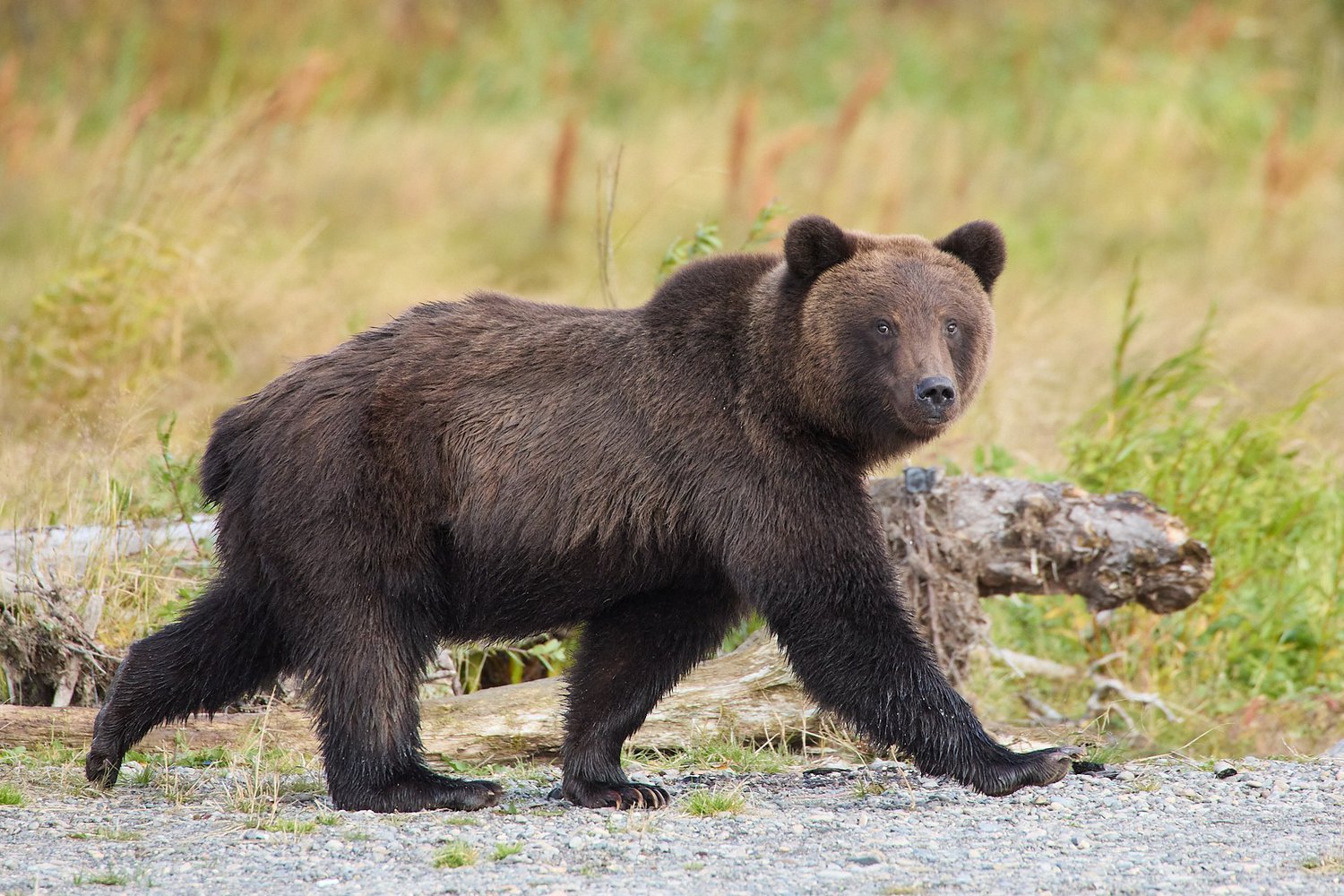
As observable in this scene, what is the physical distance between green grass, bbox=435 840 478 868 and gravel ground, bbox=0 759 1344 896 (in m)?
0.03

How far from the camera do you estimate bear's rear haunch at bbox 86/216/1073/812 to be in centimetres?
503

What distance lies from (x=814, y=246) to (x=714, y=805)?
187 centimetres

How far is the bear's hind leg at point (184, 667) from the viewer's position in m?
5.43

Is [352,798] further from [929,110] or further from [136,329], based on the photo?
[929,110]

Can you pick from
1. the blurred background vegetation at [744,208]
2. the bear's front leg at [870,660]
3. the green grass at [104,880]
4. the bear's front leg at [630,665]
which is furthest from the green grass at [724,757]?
the green grass at [104,880]

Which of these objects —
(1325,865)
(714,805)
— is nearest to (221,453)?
(714,805)

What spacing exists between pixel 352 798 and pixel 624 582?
3.70 ft

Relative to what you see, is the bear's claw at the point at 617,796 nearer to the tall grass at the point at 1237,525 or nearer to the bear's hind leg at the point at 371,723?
the bear's hind leg at the point at 371,723

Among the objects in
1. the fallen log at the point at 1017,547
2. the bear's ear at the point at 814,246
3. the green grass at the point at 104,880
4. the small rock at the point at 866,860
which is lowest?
the green grass at the point at 104,880

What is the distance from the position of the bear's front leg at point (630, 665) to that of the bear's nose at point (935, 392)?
38.8 inches

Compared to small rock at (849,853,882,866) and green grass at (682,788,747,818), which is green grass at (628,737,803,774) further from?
small rock at (849,853,882,866)

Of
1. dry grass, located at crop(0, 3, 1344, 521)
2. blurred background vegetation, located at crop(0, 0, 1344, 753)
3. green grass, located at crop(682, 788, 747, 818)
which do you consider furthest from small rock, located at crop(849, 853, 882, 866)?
dry grass, located at crop(0, 3, 1344, 521)

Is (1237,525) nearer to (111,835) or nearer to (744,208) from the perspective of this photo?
(111,835)

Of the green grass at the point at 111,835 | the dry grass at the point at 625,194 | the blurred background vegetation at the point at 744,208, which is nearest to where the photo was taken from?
the green grass at the point at 111,835
